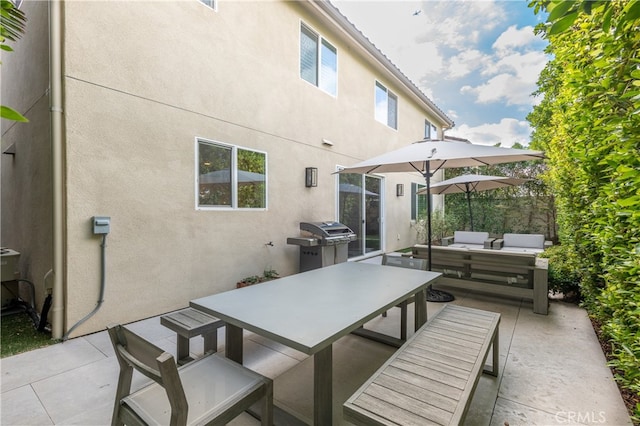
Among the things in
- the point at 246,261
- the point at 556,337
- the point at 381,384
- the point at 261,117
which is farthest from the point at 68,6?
the point at 556,337

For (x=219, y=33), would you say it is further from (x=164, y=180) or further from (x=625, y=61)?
(x=625, y=61)

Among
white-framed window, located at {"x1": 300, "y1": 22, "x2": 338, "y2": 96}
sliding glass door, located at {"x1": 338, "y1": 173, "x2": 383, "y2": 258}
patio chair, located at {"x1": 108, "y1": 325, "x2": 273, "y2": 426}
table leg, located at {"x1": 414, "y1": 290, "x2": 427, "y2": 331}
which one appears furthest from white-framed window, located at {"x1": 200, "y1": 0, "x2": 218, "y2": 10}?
table leg, located at {"x1": 414, "y1": 290, "x2": 427, "y2": 331}

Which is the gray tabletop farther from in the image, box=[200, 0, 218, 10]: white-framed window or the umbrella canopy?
box=[200, 0, 218, 10]: white-framed window

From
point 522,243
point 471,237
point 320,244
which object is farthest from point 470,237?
point 320,244

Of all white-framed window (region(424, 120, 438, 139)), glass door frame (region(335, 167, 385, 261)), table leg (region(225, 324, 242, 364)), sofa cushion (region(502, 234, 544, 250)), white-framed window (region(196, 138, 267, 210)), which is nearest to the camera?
table leg (region(225, 324, 242, 364))

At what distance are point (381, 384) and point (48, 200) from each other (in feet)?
15.6

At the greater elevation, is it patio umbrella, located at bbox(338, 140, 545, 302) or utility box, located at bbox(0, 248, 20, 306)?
patio umbrella, located at bbox(338, 140, 545, 302)

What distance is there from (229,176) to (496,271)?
485cm

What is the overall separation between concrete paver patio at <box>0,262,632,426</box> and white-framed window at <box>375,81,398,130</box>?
7.46 metres

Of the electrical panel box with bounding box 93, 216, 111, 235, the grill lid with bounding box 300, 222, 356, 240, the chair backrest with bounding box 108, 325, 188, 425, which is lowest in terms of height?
the chair backrest with bounding box 108, 325, 188, 425

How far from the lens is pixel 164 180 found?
4270 millimetres

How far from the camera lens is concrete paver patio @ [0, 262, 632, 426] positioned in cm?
223

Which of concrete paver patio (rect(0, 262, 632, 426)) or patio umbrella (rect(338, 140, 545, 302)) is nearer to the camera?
concrete paver patio (rect(0, 262, 632, 426))

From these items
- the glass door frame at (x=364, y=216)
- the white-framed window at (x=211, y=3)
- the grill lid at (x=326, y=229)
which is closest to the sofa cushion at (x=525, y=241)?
the glass door frame at (x=364, y=216)
